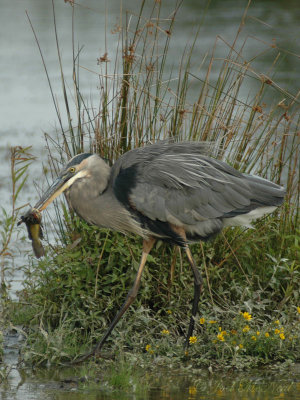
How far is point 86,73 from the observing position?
12.2 meters

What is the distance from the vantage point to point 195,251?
16.7 feet

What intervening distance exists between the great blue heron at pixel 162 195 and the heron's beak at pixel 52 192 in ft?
0.09

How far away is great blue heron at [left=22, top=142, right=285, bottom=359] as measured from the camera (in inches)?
178

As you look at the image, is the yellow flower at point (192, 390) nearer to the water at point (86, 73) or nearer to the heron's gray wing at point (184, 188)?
the water at point (86, 73)

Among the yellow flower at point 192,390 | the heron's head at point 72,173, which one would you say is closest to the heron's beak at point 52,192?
the heron's head at point 72,173

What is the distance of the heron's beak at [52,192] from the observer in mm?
4328

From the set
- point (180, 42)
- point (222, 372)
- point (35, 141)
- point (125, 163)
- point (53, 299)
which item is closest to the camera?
point (222, 372)

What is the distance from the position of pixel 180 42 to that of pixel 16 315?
30.0 feet

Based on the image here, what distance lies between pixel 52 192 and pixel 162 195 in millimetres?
647

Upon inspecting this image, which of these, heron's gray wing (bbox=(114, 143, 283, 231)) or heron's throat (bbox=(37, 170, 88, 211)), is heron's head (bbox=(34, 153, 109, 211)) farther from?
heron's gray wing (bbox=(114, 143, 283, 231))

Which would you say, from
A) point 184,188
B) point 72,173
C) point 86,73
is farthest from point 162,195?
point 86,73

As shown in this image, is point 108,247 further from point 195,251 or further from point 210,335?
point 210,335

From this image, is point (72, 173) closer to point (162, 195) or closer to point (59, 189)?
point (59, 189)

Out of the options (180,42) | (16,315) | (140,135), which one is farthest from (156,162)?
(180,42)
